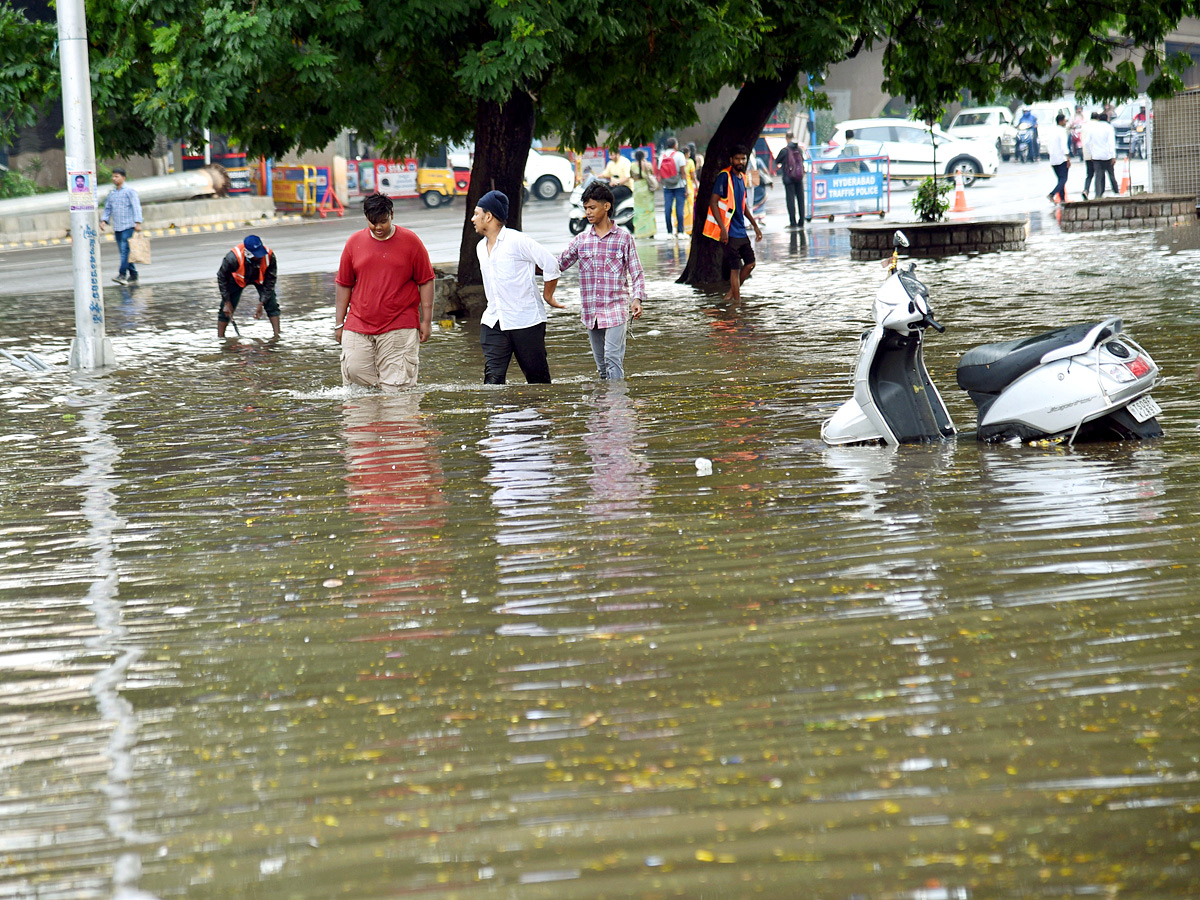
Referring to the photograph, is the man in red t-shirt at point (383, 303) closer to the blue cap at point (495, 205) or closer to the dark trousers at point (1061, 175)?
the blue cap at point (495, 205)

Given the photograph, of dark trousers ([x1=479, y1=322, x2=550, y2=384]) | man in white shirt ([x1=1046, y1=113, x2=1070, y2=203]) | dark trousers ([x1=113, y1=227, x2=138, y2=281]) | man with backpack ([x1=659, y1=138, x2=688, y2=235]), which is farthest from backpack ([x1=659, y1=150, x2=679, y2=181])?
dark trousers ([x1=479, y1=322, x2=550, y2=384])

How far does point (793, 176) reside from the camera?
1155 inches

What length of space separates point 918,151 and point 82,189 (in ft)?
101

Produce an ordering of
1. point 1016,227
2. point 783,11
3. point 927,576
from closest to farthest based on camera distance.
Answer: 1. point 927,576
2. point 783,11
3. point 1016,227

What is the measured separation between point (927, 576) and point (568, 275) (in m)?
17.1

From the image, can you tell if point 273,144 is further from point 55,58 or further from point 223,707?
point 223,707

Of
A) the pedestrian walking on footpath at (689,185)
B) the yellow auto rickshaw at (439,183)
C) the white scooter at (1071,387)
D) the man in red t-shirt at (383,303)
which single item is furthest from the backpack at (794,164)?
the white scooter at (1071,387)

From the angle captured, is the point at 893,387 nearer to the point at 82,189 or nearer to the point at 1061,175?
the point at 82,189

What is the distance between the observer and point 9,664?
4.60 m

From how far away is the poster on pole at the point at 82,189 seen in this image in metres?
12.6

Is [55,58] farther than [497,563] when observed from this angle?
Yes

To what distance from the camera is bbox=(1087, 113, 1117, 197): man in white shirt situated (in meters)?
30.0

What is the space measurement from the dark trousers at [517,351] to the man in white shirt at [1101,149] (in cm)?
2292

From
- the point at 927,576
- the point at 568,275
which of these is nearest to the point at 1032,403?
the point at 927,576
